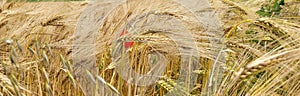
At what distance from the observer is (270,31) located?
4.28 feet

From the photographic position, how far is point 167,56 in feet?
4.83

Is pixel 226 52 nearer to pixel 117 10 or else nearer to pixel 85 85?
pixel 85 85

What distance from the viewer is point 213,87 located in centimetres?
110

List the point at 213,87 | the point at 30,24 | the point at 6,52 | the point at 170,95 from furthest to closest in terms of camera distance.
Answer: the point at 30,24, the point at 6,52, the point at 170,95, the point at 213,87

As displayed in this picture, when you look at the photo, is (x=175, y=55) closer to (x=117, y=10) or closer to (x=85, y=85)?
(x=85, y=85)

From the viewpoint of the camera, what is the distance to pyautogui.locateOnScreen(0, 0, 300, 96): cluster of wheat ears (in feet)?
3.31

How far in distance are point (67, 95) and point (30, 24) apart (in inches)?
27.6

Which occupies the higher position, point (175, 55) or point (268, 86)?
point (268, 86)

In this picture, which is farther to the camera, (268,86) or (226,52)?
(226,52)

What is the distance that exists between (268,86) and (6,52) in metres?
1.16

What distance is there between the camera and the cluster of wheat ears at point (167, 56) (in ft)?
3.31

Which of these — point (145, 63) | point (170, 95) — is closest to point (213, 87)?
point (170, 95)

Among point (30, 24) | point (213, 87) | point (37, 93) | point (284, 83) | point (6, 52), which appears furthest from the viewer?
point (30, 24)

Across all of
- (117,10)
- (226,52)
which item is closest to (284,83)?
(226,52)
